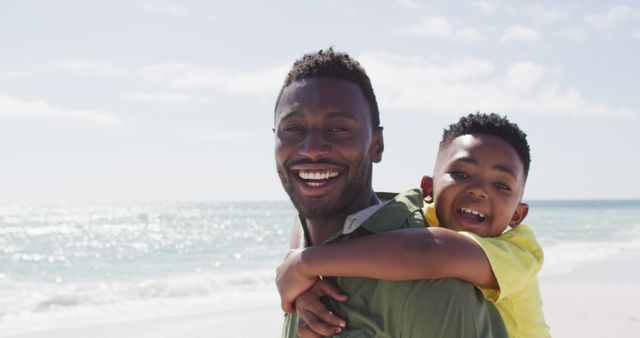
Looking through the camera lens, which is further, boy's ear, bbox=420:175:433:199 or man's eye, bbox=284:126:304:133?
boy's ear, bbox=420:175:433:199

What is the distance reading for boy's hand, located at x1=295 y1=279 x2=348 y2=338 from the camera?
192 cm

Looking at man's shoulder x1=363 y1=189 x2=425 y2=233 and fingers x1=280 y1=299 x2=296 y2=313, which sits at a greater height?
man's shoulder x1=363 y1=189 x2=425 y2=233

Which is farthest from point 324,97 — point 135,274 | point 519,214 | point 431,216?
point 135,274

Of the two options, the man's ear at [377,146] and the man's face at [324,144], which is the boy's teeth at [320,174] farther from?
the man's ear at [377,146]

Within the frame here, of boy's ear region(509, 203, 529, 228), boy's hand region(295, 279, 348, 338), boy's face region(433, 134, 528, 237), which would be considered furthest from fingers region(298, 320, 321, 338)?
boy's ear region(509, 203, 529, 228)

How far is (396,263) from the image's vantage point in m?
1.85

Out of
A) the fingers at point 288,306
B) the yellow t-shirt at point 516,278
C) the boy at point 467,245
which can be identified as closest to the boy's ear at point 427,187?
the boy at point 467,245

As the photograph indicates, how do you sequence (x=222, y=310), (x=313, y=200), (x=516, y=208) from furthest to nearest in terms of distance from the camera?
(x=222, y=310)
(x=516, y=208)
(x=313, y=200)

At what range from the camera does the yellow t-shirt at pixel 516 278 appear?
7.00ft

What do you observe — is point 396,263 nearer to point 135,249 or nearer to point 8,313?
point 8,313

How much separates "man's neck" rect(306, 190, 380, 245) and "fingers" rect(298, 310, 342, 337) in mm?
297

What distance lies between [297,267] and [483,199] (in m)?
0.86

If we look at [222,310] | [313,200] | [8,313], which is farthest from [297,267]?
[8,313]

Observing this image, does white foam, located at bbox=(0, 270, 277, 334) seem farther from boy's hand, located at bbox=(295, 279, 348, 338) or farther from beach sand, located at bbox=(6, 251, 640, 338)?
boy's hand, located at bbox=(295, 279, 348, 338)
